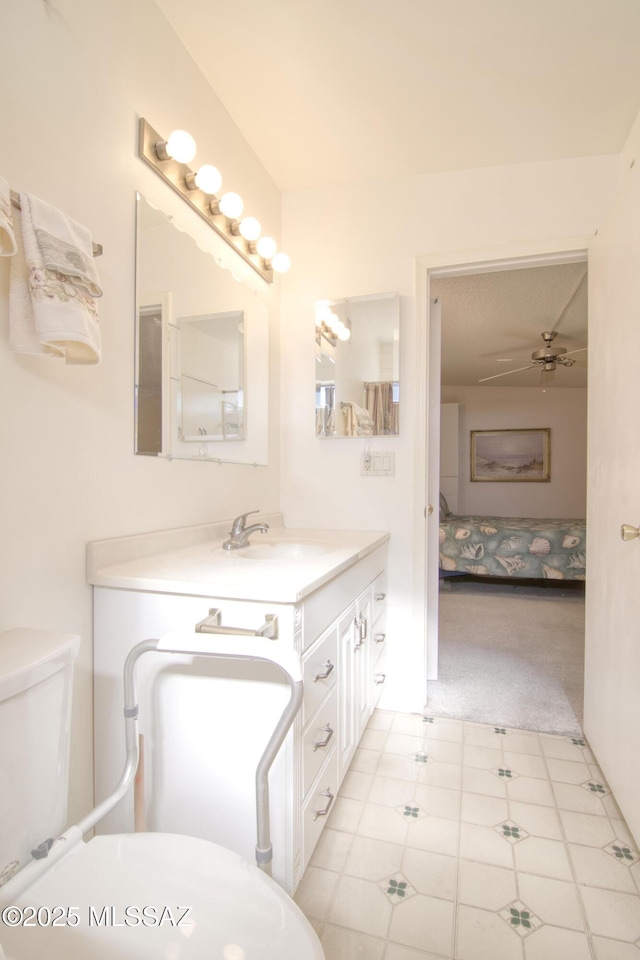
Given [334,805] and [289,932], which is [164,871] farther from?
[334,805]

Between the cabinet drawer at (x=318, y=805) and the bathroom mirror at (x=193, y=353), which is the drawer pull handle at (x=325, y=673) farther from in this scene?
the bathroom mirror at (x=193, y=353)

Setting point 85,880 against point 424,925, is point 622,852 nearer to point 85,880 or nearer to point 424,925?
point 424,925

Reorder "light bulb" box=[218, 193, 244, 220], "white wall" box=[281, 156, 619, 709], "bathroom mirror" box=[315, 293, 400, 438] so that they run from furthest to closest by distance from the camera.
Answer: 1. "bathroom mirror" box=[315, 293, 400, 438]
2. "white wall" box=[281, 156, 619, 709]
3. "light bulb" box=[218, 193, 244, 220]

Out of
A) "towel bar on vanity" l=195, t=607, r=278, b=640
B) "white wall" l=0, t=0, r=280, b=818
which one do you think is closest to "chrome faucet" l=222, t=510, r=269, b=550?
"white wall" l=0, t=0, r=280, b=818

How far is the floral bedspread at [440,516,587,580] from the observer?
425 centimetres

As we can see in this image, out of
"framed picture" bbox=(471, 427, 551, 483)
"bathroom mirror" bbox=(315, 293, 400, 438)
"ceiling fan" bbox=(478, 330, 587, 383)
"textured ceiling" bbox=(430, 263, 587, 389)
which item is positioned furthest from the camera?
"framed picture" bbox=(471, 427, 551, 483)

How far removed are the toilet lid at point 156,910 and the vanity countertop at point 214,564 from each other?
1.51 feet

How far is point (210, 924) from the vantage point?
26.6 inches

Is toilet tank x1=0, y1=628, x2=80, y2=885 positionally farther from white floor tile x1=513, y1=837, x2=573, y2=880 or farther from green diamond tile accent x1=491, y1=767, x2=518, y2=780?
green diamond tile accent x1=491, y1=767, x2=518, y2=780

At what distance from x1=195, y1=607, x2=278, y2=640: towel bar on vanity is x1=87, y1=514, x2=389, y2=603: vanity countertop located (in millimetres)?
40

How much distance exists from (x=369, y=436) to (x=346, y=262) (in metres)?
0.81

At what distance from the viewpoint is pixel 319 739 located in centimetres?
125

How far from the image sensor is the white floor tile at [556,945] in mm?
1062

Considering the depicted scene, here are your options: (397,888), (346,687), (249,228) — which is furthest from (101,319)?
(397,888)
